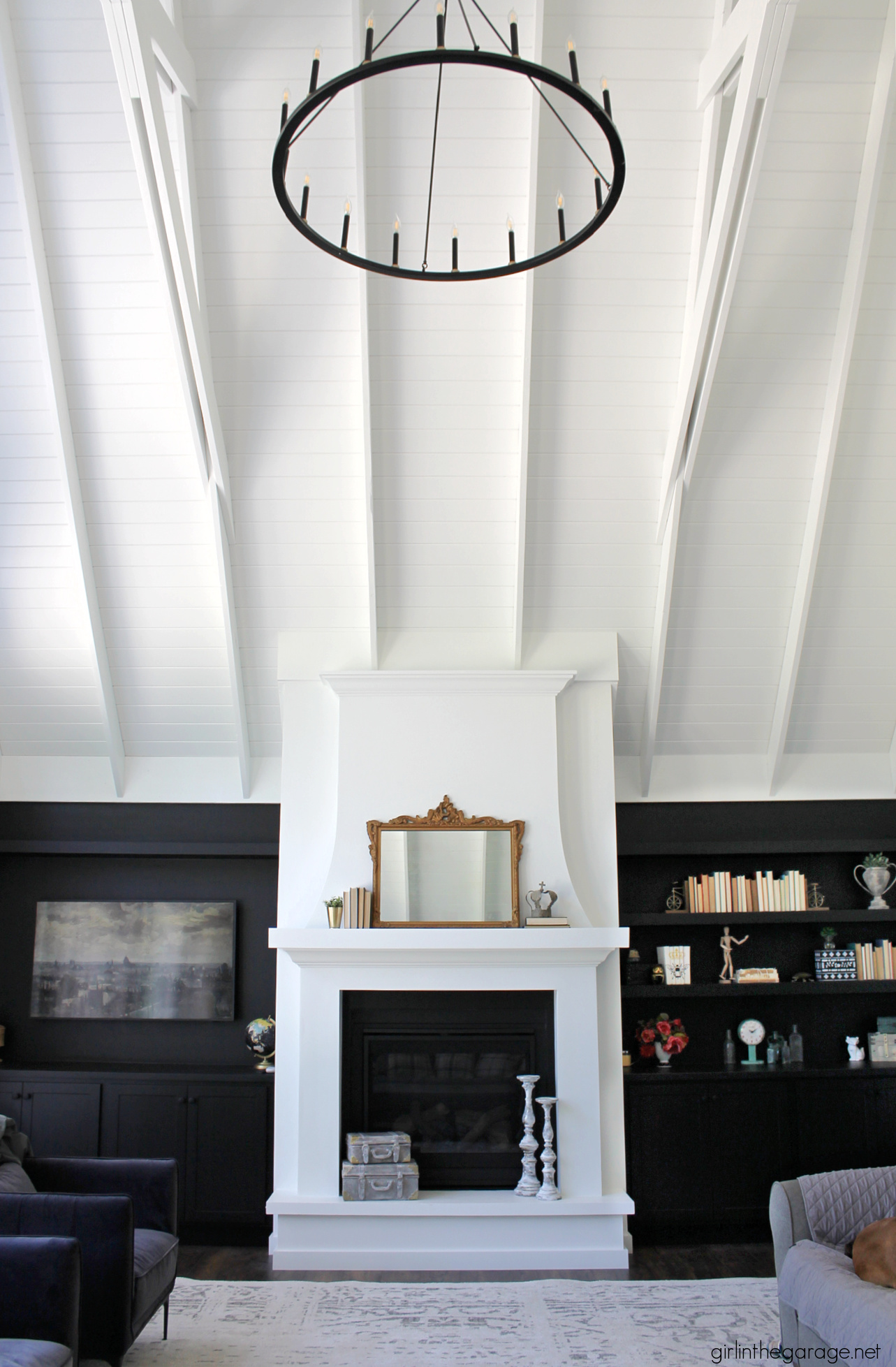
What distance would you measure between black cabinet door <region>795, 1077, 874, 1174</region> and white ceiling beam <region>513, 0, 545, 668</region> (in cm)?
308

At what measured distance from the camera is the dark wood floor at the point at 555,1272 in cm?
513

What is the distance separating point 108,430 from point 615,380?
278cm

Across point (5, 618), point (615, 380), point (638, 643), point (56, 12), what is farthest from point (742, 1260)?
point (56, 12)

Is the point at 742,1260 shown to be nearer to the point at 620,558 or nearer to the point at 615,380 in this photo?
the point at 620,558

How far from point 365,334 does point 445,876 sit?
2.98 metres

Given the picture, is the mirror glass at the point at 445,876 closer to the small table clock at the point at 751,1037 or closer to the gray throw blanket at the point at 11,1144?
the small table clock at the point at 751,1037

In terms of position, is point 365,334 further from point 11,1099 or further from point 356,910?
point 11,1099

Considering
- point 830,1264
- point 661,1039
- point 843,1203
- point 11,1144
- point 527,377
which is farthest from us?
point 661,1039

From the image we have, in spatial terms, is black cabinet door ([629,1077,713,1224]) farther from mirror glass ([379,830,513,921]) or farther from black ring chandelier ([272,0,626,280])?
black ring chandelier ([272,0,626,280])

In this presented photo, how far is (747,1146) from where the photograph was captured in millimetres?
5828

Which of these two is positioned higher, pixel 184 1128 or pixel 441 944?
pixel 441 944

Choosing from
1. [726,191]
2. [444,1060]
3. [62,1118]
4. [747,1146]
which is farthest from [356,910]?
[726,191]

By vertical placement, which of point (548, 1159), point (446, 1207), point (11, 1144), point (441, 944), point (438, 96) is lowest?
point (446, 1207)

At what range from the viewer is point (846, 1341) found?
129 inches
